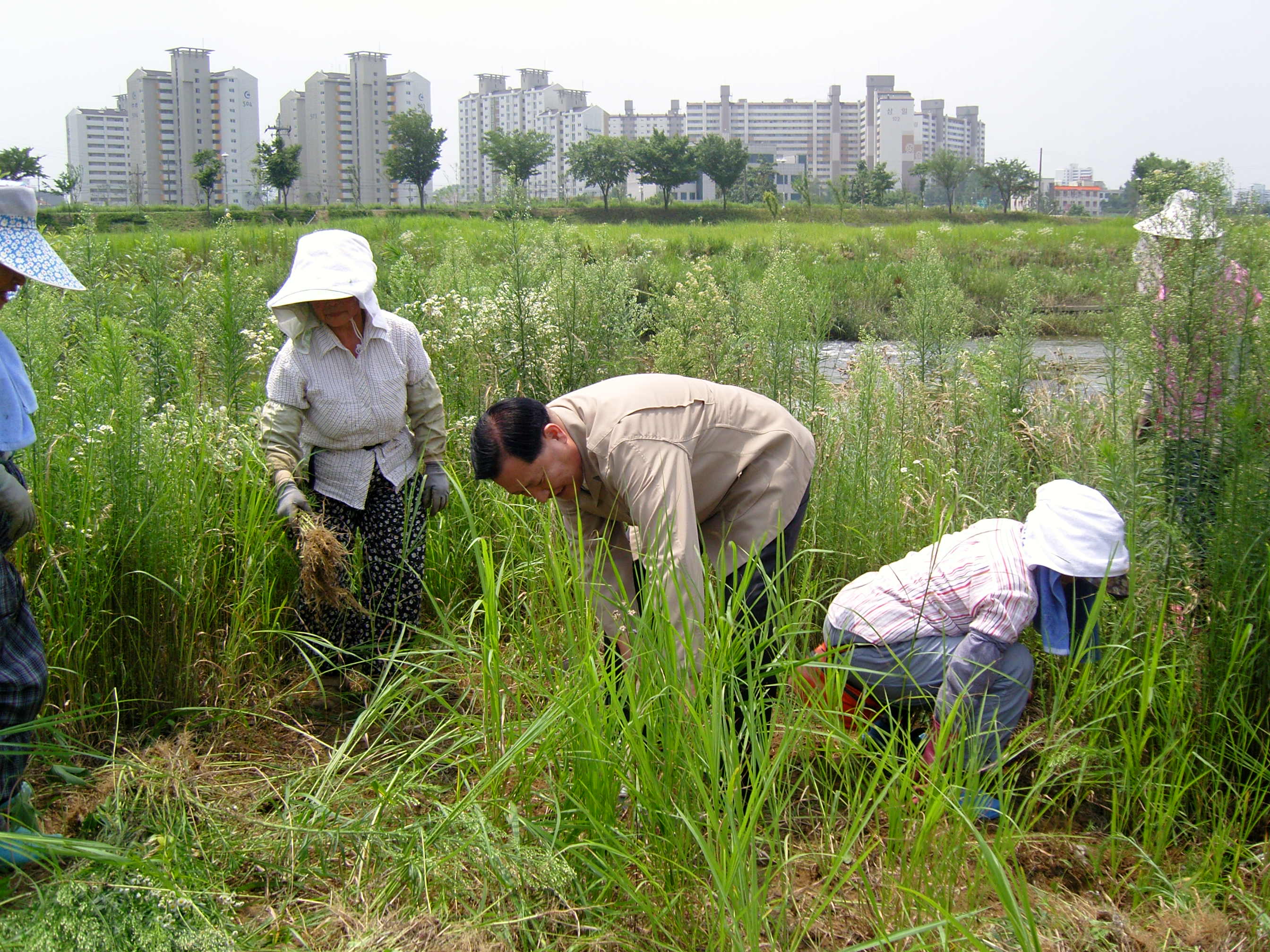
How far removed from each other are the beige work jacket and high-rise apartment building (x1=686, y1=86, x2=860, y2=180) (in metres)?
146

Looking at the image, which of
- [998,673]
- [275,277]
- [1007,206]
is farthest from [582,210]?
[998,673]

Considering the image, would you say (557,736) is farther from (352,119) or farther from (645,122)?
(645,122)

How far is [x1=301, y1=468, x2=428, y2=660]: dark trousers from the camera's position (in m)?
2.88

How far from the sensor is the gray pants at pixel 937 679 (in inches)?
84.0

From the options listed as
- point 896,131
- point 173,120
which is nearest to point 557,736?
point 173,120

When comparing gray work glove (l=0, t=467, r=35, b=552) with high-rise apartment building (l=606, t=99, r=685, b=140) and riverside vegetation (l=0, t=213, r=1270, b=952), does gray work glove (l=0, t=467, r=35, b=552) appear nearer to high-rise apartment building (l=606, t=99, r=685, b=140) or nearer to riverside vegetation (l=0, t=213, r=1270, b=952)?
riverside vegetation (l=0, t=213, r=1270, b=952)

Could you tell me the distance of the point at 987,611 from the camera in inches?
88.1

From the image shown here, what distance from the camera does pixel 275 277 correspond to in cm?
1149

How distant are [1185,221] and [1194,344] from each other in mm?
315

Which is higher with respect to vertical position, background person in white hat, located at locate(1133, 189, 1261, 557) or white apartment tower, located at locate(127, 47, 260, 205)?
white apartment tower, located at locate(127, 47, 260, 205)

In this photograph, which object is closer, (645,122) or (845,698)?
(845,698)

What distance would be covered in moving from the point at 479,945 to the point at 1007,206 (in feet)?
174

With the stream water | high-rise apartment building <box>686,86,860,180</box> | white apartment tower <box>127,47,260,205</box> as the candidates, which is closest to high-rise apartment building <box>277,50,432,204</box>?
white apartment tower <box>127,47,260,205</box>

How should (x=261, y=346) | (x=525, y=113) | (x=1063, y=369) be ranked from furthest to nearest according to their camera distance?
(x=525, y=113) → (x=1063, y=369) → (x=261, y=346)
